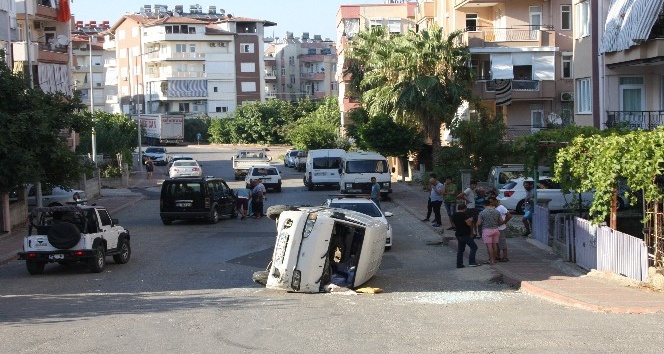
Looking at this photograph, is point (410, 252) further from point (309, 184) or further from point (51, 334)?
point (309, 184)

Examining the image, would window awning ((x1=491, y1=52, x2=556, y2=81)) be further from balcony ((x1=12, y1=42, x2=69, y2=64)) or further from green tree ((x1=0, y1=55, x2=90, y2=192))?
green tree ((x1=0, y1=55, x2=90, y2=192))

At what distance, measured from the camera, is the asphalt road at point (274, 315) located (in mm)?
12672

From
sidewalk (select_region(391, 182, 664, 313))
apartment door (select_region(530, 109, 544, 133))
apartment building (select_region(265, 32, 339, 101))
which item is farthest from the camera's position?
apartment building (select_region(265, 32, 339, 101))

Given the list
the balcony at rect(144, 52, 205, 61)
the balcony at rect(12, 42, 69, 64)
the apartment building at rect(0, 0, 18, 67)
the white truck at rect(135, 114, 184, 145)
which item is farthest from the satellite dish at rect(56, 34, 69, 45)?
the balcony at rect(144, 52, 205, 61)

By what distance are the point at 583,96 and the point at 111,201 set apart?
25.0 m

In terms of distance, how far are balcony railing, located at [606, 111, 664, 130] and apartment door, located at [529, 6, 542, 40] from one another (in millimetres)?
18323

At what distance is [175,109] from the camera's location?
12238 centimetres

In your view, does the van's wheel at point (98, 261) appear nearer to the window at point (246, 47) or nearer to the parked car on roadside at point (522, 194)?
the parked car on roadside at point (522, 194)

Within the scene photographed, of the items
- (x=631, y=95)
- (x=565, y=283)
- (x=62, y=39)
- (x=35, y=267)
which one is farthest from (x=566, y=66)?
(x=35, y=267)

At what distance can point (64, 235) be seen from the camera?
70.5 ft

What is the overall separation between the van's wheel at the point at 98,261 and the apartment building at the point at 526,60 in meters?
31.6

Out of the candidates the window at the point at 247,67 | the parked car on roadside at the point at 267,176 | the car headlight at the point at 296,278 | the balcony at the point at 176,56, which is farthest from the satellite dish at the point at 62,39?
the window at the point at 247,67

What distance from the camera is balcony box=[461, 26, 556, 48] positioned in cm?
5044

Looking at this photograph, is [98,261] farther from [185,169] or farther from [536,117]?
[185,169]
